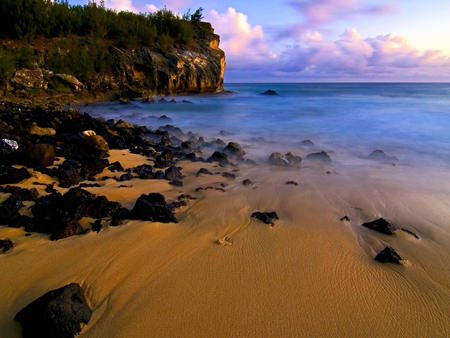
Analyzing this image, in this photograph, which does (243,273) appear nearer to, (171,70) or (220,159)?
(220,159)

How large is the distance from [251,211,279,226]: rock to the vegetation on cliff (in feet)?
50.6

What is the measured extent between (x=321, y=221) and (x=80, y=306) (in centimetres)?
281

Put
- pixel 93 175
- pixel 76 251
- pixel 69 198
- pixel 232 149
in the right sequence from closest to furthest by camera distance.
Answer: pixel 76 251, pixel 69 198, pixel 93 175, pixel 232 149

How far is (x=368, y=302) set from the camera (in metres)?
2.27

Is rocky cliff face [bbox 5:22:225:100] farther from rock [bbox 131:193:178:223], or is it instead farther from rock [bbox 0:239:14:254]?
rock [bbox 131:193:178:223]

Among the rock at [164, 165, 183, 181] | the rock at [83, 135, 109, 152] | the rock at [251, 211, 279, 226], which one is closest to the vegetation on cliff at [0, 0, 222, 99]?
the rock at [83, 135, 109, 152]

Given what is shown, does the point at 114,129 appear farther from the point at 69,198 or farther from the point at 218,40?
the point at 218,40

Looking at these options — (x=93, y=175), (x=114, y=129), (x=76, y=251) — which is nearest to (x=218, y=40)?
(x=114, y=129)

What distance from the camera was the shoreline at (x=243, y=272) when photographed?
203 centimetres

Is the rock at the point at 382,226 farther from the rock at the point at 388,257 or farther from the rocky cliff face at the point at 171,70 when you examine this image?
the rocky cliff face at the point at 171,70

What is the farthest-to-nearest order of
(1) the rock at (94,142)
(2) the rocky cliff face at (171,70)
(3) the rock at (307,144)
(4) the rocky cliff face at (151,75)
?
(2) the rocky cliff face at (171,70), (4) the rocky cliff face at (151,75), (3) the rock at (307,144), (1) the rock at (94,142)

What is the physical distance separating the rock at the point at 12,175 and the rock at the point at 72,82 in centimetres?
1478

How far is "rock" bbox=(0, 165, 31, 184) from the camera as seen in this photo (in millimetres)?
3802

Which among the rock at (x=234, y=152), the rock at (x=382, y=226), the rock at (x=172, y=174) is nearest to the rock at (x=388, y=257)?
the rock at (x=382, y=226)
